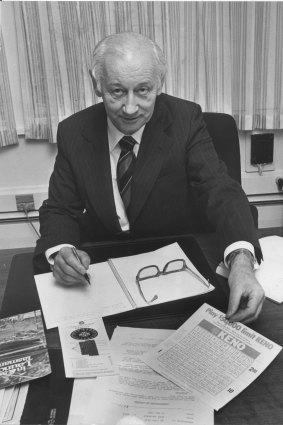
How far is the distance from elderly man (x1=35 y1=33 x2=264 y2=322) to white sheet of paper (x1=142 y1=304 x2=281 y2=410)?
0.36 meters

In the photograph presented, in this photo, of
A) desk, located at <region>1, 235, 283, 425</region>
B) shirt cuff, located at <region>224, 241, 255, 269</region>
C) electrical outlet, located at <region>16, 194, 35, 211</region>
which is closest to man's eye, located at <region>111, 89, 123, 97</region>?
desk, located at <region>1, 235, 283, 425</region>

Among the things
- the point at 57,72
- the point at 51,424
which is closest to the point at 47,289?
the point at 51,424

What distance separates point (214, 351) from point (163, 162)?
2.46 ft

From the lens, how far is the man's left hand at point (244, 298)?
0.93 metres

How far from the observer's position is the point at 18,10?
197cm

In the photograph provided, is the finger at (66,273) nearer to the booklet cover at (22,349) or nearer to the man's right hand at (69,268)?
the man's right hand at (69,268)

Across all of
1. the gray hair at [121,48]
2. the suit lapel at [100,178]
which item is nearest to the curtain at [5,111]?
the suit lapel at [100,178]

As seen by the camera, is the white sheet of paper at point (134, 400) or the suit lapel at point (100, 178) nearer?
the white sheet of paper at point (134, 400)

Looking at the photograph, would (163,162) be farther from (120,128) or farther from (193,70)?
(193,70)

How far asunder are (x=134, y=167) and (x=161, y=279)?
0.48m

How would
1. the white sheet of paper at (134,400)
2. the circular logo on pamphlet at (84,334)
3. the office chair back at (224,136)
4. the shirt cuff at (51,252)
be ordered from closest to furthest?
1. the white sheet of paper at (134,400)
2. the circular logo on pamphlet at (84,334)
3. the shirt cuff at (51,252)
4. the office chair back at (224,136)

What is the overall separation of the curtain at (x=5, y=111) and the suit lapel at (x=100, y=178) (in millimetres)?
792

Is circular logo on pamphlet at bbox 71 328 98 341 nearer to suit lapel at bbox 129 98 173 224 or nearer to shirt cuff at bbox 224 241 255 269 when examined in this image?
shirt cuff at bbox 224 241 255 269

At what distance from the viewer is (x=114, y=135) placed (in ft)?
4.87
